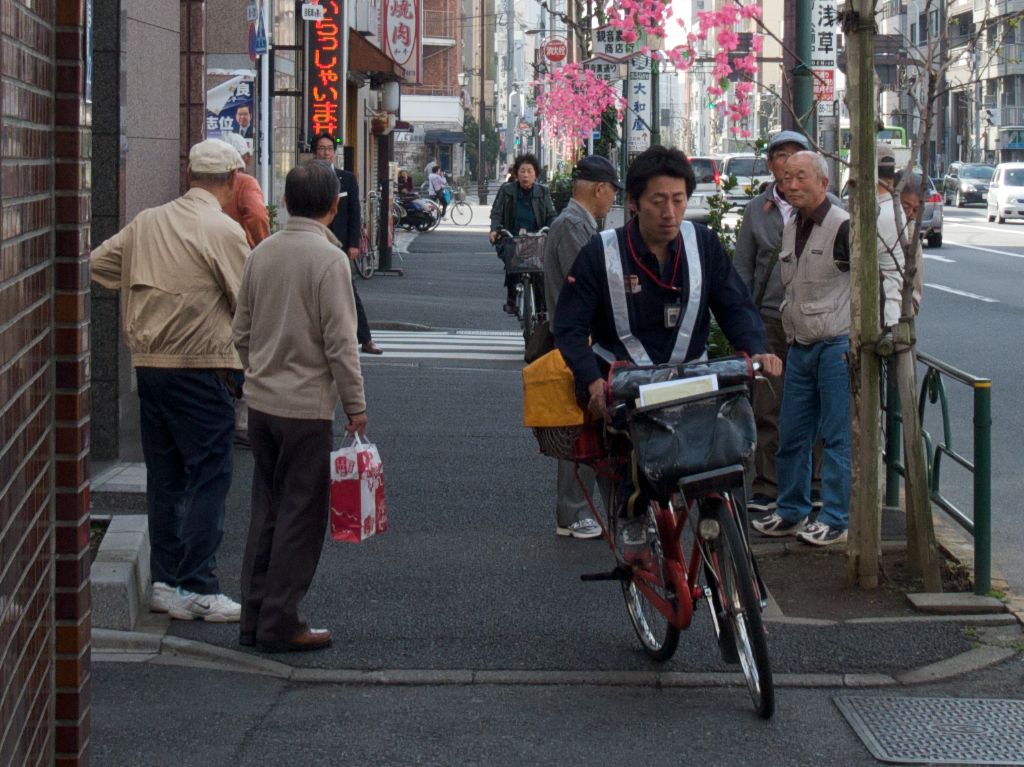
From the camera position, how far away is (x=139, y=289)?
20.1 feet

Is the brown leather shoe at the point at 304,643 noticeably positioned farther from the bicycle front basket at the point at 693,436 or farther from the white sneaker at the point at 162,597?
the bicycle front basket at the point at 693,436

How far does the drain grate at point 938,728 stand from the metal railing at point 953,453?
1203 mm

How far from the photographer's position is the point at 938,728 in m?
5.05

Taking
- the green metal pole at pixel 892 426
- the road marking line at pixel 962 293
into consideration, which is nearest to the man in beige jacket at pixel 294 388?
the green metal pole at pixel 892 426

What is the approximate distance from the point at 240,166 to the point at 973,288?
66.6 ft

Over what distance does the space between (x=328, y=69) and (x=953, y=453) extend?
44.8 ft

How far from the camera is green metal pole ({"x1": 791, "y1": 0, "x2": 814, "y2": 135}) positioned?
12215 mm

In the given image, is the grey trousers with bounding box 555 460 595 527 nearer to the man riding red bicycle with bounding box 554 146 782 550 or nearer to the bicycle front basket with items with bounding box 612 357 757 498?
the man riding red bicycle with bounding box 554 146 782 550

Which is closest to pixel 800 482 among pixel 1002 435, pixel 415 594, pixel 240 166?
pixel 415 594

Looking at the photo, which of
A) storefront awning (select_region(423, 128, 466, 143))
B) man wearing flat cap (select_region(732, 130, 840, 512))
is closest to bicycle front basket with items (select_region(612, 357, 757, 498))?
man wearing flat cap (select_region(732, 130, 840, 512))

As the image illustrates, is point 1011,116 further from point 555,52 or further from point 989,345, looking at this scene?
point 989,345

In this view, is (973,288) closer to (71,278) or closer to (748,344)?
(748,344)

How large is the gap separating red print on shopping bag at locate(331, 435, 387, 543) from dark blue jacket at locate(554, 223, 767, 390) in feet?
2.66

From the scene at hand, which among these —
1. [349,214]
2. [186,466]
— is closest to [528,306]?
[349,214]
